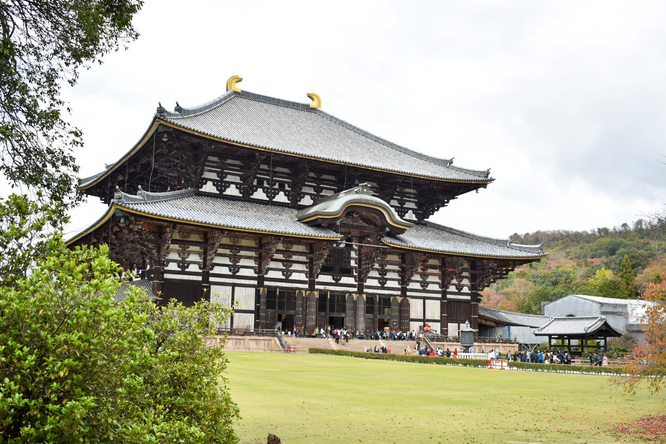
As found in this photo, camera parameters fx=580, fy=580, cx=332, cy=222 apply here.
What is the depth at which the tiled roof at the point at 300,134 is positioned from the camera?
125ft

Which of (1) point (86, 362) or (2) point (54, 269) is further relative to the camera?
(2) point (54, 269)

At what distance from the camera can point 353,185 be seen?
42156mm

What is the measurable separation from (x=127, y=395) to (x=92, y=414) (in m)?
0.38

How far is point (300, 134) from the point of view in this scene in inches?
1724

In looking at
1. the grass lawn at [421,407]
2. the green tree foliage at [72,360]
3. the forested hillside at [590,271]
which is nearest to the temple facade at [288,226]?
the grass lawn at [421,407]

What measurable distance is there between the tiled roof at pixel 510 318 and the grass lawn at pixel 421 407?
2776 cm

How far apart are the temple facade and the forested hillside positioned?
17.4m

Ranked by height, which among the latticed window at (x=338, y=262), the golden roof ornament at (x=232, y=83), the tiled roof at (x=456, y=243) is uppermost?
the golden roof ornament at (x=232, y=83)

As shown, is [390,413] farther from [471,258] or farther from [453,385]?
[471,258]

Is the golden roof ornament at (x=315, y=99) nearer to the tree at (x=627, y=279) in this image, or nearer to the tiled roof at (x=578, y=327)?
the tiled roof at (x=578, y=327)

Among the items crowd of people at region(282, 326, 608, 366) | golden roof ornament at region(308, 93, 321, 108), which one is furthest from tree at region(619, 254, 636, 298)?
golden roof ornament at region(308, 93, 321, 108)

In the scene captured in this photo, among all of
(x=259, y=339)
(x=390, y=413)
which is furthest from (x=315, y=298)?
(x=390, y=413)

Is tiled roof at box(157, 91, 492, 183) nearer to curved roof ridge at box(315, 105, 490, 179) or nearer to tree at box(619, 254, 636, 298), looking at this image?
curved roof ridge at box(315, 105, 490, 179)

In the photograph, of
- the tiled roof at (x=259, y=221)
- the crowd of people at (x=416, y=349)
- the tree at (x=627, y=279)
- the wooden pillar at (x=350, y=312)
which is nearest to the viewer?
the tiled roof at (x=259, y=221)
